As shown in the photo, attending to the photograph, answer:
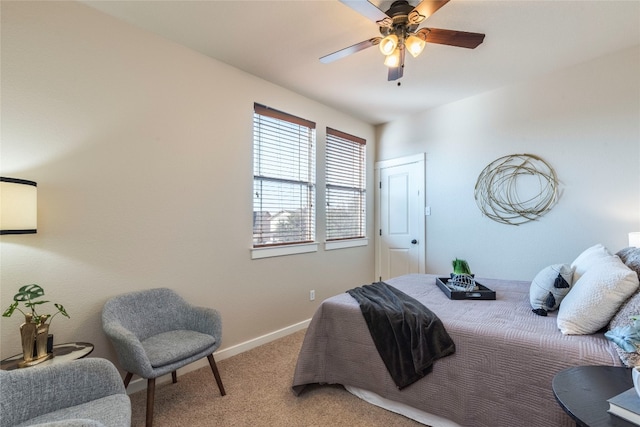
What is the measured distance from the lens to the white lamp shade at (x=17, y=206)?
1.50 m

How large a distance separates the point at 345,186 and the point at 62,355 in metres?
3.24

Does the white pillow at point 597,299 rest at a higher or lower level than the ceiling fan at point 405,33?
lower

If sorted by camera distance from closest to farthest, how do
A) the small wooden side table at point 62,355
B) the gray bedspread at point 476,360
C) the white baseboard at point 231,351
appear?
the gray bedspread at point 476,360, the small wooden side table at point 62,355, the white baseboard at point 231,351

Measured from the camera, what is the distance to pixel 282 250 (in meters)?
3.21

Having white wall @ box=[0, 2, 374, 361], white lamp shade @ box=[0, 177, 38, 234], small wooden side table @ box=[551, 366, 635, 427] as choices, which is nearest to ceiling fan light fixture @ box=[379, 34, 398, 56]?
white wall @ box=[0, 2, 374, 361]

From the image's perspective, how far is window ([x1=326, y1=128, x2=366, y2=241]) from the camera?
3.90 metres

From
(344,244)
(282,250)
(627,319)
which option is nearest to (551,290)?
(627,319)

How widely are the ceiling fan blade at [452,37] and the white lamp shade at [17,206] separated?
241 cm

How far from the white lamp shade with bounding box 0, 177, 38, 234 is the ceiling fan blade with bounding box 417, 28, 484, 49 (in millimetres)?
2407

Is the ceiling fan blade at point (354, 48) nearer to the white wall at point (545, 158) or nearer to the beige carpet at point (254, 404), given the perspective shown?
the white wall at point (545, 158)

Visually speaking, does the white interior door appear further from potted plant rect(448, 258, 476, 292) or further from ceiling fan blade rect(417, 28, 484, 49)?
ceiling fan blade rect(417, 28, 484, 49)

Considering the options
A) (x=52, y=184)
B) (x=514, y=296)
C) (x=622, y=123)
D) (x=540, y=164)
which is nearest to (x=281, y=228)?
(x=52, y=184)

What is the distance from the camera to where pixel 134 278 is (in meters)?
2.23

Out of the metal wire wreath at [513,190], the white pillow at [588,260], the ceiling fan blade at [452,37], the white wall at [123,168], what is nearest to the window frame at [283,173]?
the white wall at [123,168]
